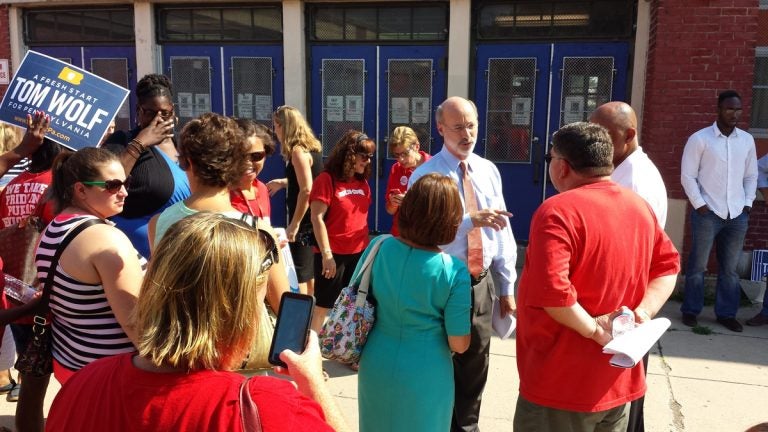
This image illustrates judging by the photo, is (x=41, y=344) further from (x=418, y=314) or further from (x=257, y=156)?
(x=418, y=314)

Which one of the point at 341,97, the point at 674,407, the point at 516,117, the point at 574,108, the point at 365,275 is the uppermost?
the point at 341,97

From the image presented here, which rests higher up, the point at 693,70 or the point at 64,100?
the point at 693,70

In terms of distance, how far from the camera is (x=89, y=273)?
6.92 ft

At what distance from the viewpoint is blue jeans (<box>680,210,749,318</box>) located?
214 inches

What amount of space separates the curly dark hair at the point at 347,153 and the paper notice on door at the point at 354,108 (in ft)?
10.9

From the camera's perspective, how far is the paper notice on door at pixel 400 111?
7449mm

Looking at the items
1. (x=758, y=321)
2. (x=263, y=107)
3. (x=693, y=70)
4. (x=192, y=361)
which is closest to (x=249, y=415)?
(x=192, y=361)

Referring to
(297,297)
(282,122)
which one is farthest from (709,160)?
(297,297)

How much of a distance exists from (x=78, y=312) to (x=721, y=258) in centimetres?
545

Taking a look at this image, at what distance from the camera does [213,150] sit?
216cm

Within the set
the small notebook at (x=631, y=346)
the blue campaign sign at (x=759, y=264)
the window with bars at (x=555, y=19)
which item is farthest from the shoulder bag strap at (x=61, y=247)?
the blue campaign sign at (x=759, y=264)

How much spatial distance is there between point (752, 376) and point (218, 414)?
179 inches

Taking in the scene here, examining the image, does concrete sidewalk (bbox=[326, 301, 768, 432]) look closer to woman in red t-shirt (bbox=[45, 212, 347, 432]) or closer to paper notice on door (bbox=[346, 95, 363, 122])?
woman in red t-shirt (bbox=[45, 212, 347, 432])

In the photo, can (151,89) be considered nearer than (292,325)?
No
